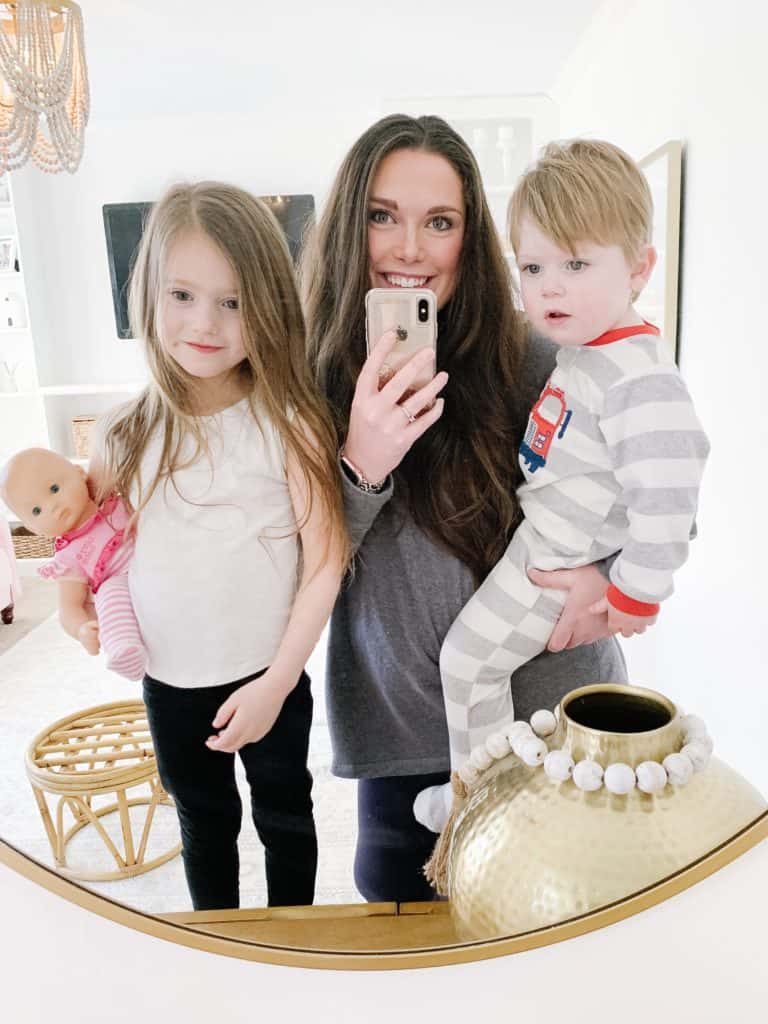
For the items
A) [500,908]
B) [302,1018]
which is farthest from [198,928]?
[500,908]

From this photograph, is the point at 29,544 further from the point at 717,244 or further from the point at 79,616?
the point at 717,244

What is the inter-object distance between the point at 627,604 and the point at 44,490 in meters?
0.42

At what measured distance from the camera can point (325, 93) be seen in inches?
20.0

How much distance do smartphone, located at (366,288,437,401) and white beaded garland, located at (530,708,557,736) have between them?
0.86ft

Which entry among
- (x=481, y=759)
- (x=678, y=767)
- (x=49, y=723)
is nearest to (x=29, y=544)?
(x=49, y=723)

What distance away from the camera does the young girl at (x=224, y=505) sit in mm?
535

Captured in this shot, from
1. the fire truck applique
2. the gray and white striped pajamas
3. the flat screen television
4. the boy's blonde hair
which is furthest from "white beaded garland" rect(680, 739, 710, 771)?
the flat screen television

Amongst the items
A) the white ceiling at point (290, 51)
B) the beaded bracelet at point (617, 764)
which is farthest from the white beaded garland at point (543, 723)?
the white ceiling at point (290, 51)

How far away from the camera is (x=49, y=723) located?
57cm

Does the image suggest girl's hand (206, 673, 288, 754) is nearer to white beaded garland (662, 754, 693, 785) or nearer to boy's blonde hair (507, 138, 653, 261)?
white beaded garland (662, 754, 693, 785)

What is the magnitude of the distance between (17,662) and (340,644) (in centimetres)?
24

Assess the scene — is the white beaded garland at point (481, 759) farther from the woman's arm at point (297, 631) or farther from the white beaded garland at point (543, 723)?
the woman's arm at point (297, 631)

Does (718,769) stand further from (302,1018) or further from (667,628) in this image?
(302,1018)

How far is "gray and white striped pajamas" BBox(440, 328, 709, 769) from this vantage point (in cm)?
51
